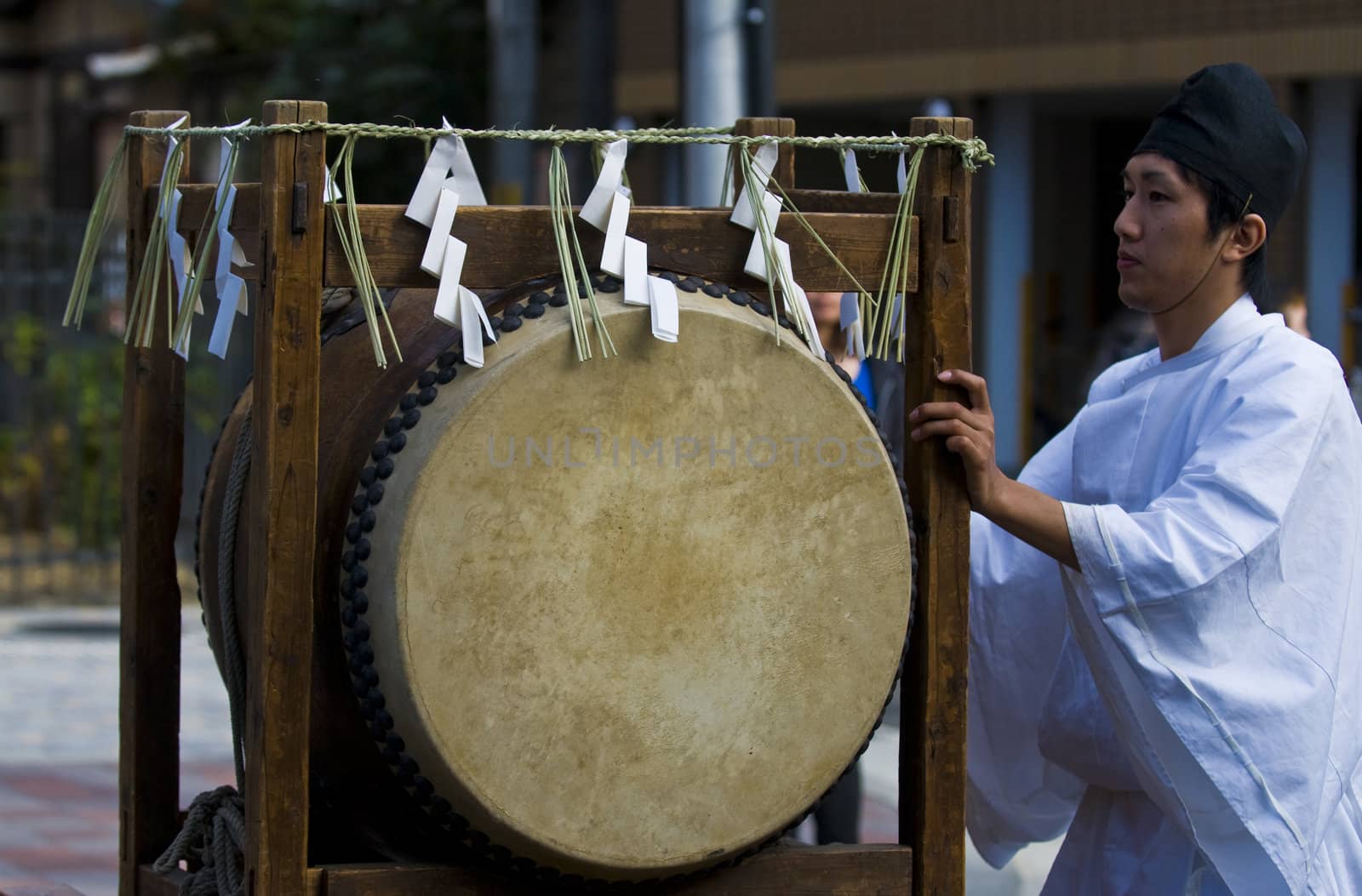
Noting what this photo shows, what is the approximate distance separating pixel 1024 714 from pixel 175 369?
51.1 inches

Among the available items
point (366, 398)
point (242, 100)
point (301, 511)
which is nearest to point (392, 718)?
point (301, 511)

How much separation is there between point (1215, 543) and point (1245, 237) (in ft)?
1.37

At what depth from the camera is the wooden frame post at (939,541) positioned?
225 cm

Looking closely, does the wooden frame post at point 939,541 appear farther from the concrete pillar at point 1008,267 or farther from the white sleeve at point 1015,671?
the concrete pillar at point 1008,267

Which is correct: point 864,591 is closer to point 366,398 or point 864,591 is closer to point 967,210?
point 967,210

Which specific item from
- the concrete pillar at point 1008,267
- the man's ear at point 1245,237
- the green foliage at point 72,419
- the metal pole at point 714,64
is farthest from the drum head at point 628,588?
the concrete pillar at point 1008,267

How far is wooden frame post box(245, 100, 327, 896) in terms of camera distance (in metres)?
2.01

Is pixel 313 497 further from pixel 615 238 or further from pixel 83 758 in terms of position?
pixel 83 758

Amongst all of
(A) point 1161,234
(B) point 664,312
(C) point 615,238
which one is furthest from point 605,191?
(A) point 1161,234

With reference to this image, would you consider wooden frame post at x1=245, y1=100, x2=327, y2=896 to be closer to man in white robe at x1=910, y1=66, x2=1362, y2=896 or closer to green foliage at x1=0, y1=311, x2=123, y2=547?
man in white robe at x1=910, y1=66, x2=1362, y2=896

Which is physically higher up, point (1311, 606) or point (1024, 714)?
point (1311, 606)

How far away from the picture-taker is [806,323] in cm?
222

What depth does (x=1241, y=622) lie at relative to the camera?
2312 millimetres

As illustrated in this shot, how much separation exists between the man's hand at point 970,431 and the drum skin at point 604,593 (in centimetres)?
8
